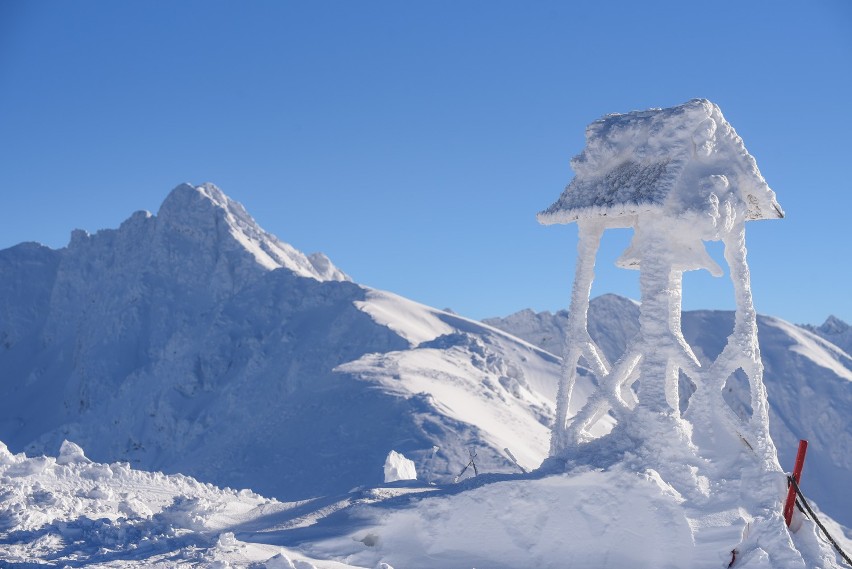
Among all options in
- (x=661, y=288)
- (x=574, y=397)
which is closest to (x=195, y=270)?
(x=574, y=397)

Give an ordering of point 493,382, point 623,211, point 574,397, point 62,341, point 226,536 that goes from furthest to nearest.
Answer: point 62,341 → point 574,397 → point 493,382 → point 623,211 → point 226,536

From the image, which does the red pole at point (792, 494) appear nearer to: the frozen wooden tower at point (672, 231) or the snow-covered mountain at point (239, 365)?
the frozen wooden tower at point (672, 231)

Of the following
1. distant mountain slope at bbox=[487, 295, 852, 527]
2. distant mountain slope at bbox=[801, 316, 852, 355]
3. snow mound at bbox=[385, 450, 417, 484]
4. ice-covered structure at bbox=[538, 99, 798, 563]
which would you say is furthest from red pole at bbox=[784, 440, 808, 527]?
distant mountain slope at bbox=[801, 316, 852, 355]

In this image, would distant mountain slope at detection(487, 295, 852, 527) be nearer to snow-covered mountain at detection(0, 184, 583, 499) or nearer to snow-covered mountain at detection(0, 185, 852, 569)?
snow-covered mountain at detection(0, 185, 852, 569)

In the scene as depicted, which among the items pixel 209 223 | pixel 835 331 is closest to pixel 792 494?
pixel 209 223

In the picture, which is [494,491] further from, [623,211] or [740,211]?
[740,211]

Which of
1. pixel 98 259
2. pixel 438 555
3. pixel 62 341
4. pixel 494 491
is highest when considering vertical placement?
pixel 98 259

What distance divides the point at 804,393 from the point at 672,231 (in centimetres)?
6324

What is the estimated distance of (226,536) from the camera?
40.3 feet

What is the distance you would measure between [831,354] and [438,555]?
74.7 metres

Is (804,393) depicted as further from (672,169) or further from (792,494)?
(792,494)

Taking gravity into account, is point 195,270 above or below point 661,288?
above

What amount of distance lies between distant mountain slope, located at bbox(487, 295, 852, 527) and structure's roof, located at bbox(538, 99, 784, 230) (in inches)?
1848

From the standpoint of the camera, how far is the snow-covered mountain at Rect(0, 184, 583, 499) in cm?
3691
